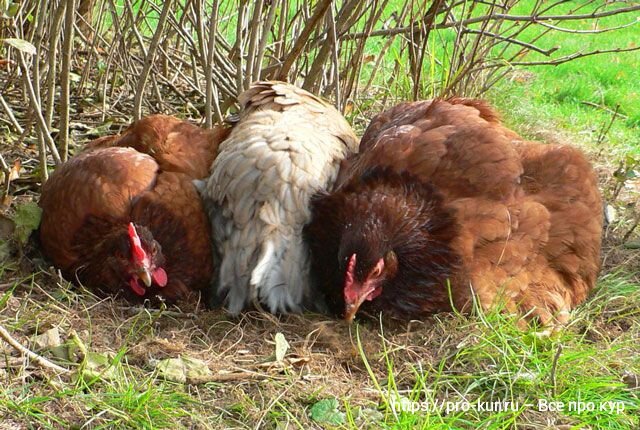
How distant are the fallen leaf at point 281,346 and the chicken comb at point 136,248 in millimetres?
599

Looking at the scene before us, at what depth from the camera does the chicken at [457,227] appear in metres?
2.82

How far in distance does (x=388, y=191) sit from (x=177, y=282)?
95cm

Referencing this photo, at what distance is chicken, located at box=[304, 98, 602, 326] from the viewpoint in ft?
9.24

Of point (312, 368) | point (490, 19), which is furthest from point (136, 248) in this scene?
point (490, 19)

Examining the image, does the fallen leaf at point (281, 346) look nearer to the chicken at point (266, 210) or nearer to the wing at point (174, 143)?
the chicken at point (266, 210)

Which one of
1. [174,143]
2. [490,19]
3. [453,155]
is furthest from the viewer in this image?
[490,19]

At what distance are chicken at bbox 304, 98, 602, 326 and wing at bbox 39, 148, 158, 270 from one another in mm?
755

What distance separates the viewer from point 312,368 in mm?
2658

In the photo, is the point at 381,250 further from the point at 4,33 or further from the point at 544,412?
the point at 4,33

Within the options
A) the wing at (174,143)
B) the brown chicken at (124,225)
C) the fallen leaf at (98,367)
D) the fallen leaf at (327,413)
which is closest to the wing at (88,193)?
the brown chicken at (124,225)

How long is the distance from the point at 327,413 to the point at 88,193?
1.36m

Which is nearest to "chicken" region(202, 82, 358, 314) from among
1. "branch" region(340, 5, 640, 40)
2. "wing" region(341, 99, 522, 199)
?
"wing" region(341, 99, 522, 199)

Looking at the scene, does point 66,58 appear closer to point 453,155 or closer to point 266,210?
point 266,210

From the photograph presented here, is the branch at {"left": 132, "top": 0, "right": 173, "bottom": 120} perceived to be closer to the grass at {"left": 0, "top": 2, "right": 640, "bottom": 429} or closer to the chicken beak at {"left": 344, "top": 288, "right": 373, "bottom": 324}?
the grass at {"left": 0, "top": 2, "right": 640, "bottom": 429}
